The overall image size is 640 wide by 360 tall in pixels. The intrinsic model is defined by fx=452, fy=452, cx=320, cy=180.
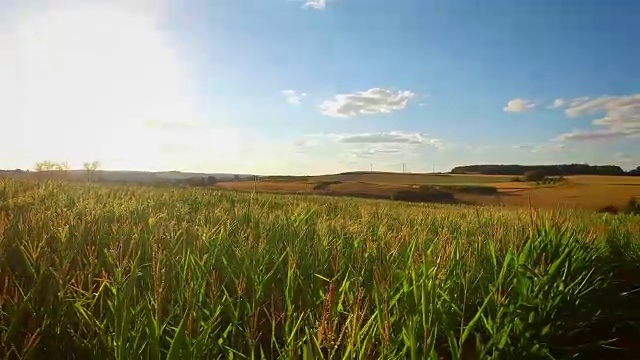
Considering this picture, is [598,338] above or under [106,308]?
under

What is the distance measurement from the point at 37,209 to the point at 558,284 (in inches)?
165

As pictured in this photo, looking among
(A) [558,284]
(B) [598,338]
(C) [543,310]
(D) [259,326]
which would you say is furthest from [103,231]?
(B) [598,338]

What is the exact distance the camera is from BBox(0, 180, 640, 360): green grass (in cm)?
153

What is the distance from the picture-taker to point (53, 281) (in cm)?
200

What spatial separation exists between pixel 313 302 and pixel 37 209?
314 cm

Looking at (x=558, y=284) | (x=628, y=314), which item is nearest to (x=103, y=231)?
(x=558, y=284)

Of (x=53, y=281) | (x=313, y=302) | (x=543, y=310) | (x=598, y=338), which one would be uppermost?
(x=53, y=281)

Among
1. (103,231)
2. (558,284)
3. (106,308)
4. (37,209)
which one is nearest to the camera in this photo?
(106,308)

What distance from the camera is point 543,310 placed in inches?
98.1

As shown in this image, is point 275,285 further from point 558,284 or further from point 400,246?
point 558,284

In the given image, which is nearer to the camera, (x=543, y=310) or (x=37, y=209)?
(x=543, y=310)

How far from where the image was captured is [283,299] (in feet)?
7.66

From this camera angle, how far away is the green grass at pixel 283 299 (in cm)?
153

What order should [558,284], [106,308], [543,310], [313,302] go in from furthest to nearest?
[558,284] → [543,310] → [313,302] → [106,308]
